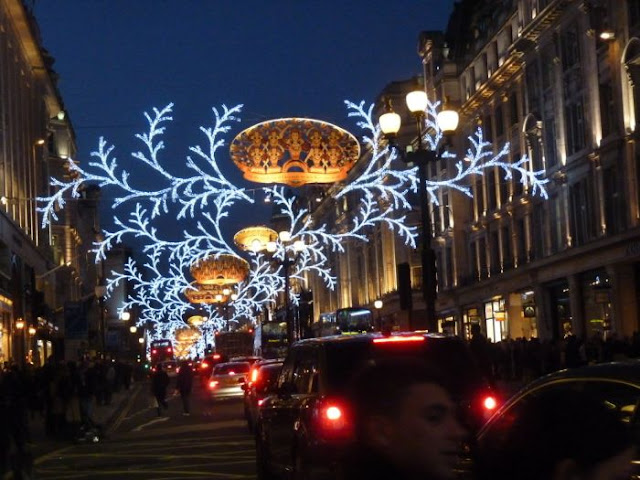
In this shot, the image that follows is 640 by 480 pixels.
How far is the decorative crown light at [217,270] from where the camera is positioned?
59.2 m

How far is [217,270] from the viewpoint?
196ft

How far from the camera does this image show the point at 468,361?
11086mm

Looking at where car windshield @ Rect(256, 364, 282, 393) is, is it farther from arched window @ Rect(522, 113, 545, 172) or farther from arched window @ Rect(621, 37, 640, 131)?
arched window @ Rect(522, 113, 545, 172)

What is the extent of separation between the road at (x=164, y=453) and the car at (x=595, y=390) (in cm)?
1061

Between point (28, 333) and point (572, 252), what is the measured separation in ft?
79.0

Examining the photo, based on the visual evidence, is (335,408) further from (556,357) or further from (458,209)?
(458,209)

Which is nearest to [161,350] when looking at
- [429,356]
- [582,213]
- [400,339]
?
[582,213]

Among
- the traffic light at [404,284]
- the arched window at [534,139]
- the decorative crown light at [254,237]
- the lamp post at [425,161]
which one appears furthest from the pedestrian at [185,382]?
the arched window at [534,139]

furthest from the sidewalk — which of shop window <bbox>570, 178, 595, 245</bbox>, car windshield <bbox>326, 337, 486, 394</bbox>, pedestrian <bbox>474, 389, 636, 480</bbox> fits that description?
shop window <bbox>570, 178, 595, 245</bbox>

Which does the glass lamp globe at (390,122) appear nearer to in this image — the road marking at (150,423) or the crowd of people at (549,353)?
the crowd of people at (549,353)

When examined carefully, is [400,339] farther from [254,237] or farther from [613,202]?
[254,237]

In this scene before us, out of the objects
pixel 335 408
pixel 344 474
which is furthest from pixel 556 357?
pixel 344 474

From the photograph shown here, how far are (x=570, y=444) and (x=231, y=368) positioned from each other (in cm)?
3717

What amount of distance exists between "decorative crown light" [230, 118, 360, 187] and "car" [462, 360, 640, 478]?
2036 cm
